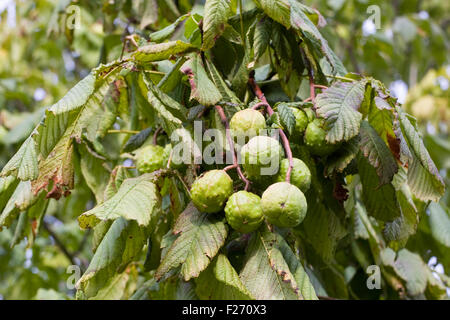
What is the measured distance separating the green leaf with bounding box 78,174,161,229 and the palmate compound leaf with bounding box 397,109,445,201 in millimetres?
775

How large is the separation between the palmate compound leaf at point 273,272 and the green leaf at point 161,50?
0.61m

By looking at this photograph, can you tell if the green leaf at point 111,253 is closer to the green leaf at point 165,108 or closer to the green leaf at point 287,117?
the green leaf at point 165,108

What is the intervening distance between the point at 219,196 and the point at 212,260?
0.20 m

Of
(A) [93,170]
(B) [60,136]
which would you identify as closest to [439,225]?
(A) [93,170]

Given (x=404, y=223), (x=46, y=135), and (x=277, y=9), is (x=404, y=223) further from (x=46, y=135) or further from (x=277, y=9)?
(x=46, y=135)

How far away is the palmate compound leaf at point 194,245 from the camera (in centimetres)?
135

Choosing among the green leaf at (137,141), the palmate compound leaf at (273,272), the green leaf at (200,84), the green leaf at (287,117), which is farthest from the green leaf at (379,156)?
the green leaf at (137,141)

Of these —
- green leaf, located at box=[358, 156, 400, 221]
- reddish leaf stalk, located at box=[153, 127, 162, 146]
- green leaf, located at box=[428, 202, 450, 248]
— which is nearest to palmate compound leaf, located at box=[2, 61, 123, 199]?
reddish leaf stalk, located at box=[153, 127, 162, 146]

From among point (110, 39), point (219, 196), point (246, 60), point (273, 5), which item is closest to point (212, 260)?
point (219, 196)

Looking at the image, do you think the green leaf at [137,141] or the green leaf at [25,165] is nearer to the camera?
the green leaf at [25,165]

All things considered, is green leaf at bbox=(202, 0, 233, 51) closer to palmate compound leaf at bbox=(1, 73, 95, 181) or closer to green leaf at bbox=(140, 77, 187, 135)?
green leaf at bbox=(140, 77, 187, 135)

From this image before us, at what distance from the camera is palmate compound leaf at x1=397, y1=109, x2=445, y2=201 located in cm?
155

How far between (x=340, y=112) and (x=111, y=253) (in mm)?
766
